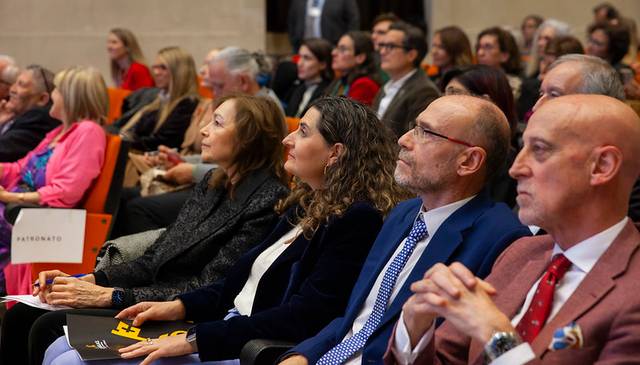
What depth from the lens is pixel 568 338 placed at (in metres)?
1.87

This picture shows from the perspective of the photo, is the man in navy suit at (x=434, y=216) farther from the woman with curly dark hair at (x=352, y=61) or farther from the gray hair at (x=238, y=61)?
the woman with curly dark hair at (x=352, y=61)

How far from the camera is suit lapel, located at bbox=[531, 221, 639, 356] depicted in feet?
6.45

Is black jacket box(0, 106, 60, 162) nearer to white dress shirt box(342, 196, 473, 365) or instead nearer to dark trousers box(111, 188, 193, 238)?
dark trousers box(111, 188, 193, 238)

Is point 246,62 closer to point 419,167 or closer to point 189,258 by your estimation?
point 189,258

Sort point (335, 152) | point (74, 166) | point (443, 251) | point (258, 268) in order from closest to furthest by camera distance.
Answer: point (443, 251), point (335, 152), point (258, 268), point (74, 166)

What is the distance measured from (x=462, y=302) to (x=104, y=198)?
3379 mm

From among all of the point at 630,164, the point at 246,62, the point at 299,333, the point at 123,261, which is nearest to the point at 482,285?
the point at 630,164

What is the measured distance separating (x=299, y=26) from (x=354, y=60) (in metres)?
3.38

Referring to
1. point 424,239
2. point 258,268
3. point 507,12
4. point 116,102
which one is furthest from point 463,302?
point 507,12

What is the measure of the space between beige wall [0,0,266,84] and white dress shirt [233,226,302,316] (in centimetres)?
800

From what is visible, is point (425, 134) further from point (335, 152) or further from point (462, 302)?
point (462, 302)

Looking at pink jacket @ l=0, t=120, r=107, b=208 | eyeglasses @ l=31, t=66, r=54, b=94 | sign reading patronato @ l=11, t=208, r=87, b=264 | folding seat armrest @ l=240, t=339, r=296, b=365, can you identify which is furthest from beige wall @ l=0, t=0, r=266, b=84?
folding seat armrest @ l=240, t=339, r=296, b=365

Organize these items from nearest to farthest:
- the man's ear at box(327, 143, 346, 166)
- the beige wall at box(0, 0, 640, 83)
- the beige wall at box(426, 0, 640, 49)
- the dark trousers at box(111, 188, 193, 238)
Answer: the man's ear at box(327, 143, 346, 166) < the dark trousers at box(111, 188, 193, 238) < the beige wall at box(0, 0, 640, 83) < the beige wall at box(426, 0, 640, 49)

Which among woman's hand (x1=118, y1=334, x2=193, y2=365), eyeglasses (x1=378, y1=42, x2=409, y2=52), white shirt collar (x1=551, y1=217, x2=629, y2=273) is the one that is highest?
white shirt collar (x1=551, y1=217, x2=629, y2=273)
